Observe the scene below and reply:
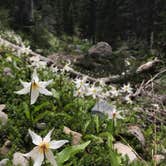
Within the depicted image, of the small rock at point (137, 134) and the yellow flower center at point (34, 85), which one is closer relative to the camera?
the yellow flower center at point (34, 85)

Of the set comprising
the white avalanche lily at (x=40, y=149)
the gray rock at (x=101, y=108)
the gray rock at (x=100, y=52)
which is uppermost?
the white avalanche lily at (x=40, y=149)

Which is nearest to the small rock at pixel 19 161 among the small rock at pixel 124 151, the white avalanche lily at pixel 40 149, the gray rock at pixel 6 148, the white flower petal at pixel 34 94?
the gray rock at pixel 6 148

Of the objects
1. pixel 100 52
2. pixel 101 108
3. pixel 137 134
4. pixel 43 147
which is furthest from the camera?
pixel 100 52

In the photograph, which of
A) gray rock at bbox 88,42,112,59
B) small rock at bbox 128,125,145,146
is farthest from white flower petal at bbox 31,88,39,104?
gray rock at bbox 88,42,112,59

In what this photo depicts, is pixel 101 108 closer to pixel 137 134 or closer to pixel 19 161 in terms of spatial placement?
pixel 137 134

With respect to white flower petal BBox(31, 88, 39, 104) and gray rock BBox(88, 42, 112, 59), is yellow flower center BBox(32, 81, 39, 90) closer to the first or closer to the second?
white flower petal BBox(31, 88, 39, 104)

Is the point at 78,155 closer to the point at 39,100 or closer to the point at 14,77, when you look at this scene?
the point at 39,100

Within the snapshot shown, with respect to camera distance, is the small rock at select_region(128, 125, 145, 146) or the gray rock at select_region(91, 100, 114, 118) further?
the gray rock at select_region(91, 100, 114, 118)

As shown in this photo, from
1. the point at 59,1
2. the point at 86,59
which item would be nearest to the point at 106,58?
the point at 86,59

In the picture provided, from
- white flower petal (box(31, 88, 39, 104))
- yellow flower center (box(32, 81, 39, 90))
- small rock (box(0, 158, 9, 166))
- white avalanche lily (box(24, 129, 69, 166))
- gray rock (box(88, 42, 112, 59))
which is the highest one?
yellow flower center (box(32, 81, 39, 90))

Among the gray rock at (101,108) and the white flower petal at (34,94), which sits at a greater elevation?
the white flower petal at (34,94)

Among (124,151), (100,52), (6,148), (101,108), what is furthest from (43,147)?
(100,52)

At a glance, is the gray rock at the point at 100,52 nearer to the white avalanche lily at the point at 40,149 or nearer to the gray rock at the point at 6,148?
the gray rock at the point at 6,148

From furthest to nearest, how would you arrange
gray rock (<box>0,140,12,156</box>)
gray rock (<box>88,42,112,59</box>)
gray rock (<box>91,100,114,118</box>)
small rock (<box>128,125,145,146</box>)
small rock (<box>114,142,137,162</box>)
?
1. gray rock (<box>88,42,112,59</box>)
2. gray rock (<box>91,100,114,118</box>)
3. small rock (<box>128,125,145,146</box>)
4. small rock (<box>114,142,137,162</box>)
5. gray rock (<box>0,140,12,156</box>)
